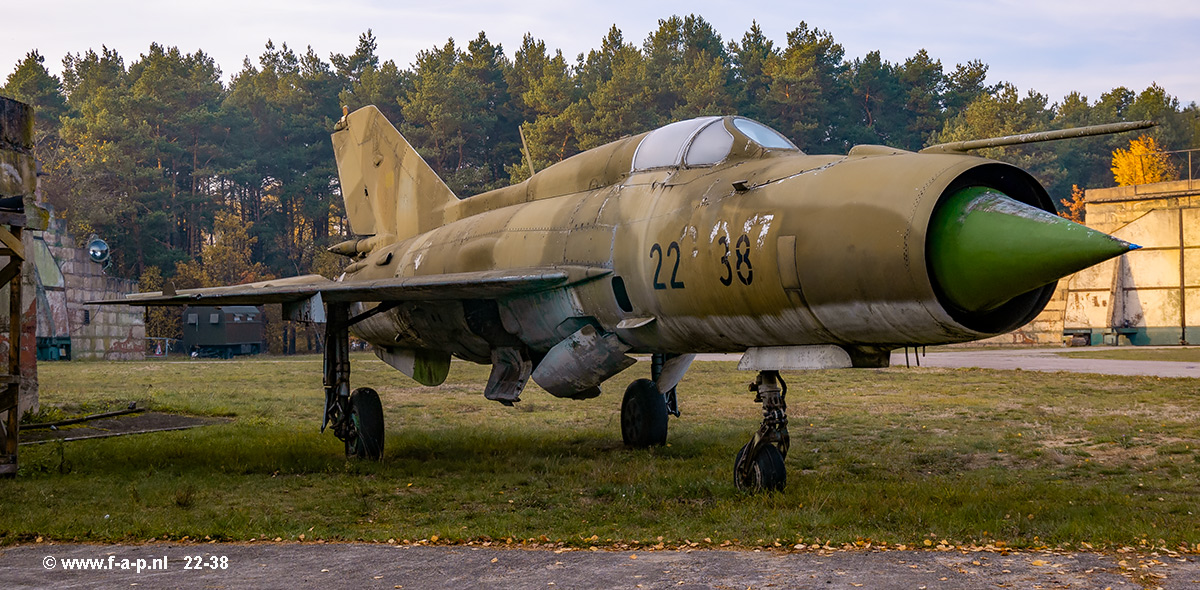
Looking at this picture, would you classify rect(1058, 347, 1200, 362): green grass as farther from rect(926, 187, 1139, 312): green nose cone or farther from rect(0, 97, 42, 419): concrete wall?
rect(0, 97, 42, 419): concrete wall

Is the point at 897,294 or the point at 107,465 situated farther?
the point at 107,465

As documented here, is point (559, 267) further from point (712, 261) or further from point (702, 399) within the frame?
point (702, 399)

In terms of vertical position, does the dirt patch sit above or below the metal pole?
below

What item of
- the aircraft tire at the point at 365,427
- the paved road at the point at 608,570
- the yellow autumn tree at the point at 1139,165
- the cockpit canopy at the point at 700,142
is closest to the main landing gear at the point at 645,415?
the aircraft tire at the point at 365,427

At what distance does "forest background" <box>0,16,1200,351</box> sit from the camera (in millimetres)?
72000

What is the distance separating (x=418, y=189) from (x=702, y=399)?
31.0 feet

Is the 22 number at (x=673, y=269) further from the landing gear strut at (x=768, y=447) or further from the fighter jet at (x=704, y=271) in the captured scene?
the landing gear strut at (x=768, y=447)

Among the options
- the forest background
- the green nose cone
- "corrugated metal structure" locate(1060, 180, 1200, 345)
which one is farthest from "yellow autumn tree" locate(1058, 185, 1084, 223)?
the green nose cone

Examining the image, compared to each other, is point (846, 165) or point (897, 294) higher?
point (846, 165)

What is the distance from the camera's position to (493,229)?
1227cm

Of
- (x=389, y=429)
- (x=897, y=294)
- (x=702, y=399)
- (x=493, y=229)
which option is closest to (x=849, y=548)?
(x=897, y=294)

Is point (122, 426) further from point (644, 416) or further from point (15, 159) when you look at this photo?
point (644, 416)

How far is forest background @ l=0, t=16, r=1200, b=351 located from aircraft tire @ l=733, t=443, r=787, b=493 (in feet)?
196

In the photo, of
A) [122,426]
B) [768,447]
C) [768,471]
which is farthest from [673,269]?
[122,426]
